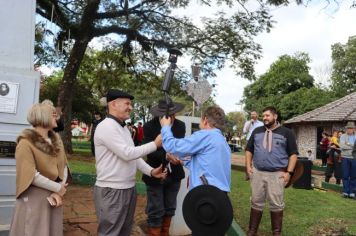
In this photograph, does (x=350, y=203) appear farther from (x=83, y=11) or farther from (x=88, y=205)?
(x=83, y=11)

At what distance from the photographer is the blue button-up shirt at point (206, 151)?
13.3 ft

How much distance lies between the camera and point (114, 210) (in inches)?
154

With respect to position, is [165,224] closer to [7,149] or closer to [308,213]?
[7,149]

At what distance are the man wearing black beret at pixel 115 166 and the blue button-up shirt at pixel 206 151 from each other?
18cm

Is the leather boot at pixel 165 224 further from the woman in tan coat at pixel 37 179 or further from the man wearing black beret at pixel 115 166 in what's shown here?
the woman in tan coat at pixel 37 179

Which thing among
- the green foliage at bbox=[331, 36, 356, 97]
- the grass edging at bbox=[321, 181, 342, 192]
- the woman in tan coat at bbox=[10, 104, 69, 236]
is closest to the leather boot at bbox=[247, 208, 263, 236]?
the woman in tan coat at bbox=[10, 104, 69, 236]

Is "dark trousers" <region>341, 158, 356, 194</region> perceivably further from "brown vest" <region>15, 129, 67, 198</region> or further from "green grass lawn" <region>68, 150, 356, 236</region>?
"brown vest" <region>15, 129, 67, 198</region>

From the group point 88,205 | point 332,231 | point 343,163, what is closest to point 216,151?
point 332,231

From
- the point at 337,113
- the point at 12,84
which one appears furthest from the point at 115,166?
the point at 337,113

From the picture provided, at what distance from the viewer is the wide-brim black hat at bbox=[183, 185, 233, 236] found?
3967 mm

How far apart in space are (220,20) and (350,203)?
9282 millimetres

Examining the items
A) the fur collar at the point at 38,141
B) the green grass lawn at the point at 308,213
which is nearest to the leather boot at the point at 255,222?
the green grass lawn at the point at 308,213

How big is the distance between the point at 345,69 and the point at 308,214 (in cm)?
4015

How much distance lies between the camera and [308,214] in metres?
7.75
